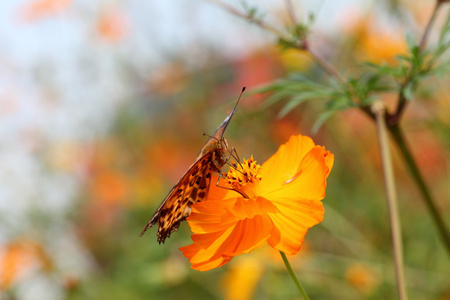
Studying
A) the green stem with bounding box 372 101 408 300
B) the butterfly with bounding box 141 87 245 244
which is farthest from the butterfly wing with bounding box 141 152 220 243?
the green stem with bounding box 372 101 408 300

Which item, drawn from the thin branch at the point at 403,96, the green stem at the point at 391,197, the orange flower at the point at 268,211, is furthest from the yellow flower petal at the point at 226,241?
the thin branch at the point at 403,96

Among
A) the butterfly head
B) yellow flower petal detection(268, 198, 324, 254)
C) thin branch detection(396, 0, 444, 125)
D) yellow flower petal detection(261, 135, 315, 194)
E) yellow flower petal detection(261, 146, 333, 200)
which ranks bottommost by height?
yellow flower petal detection(268, 198, 324, 254)

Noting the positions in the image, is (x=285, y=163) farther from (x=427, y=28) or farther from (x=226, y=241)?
(x=427, y=28)

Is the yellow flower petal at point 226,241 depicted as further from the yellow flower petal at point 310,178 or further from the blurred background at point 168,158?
the blurred background at point 168,158

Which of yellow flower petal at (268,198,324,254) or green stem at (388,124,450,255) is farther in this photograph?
green stem at (388,124,450,255)

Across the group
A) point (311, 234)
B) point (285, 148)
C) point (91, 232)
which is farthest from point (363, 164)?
point (91, 232)

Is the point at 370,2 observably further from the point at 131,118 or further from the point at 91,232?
the point at 91,232

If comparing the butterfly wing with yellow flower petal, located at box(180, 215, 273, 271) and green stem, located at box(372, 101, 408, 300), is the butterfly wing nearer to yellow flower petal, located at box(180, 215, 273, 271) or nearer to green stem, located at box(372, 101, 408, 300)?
yellow flower petal, located at box(180, 215, 273, 271)
